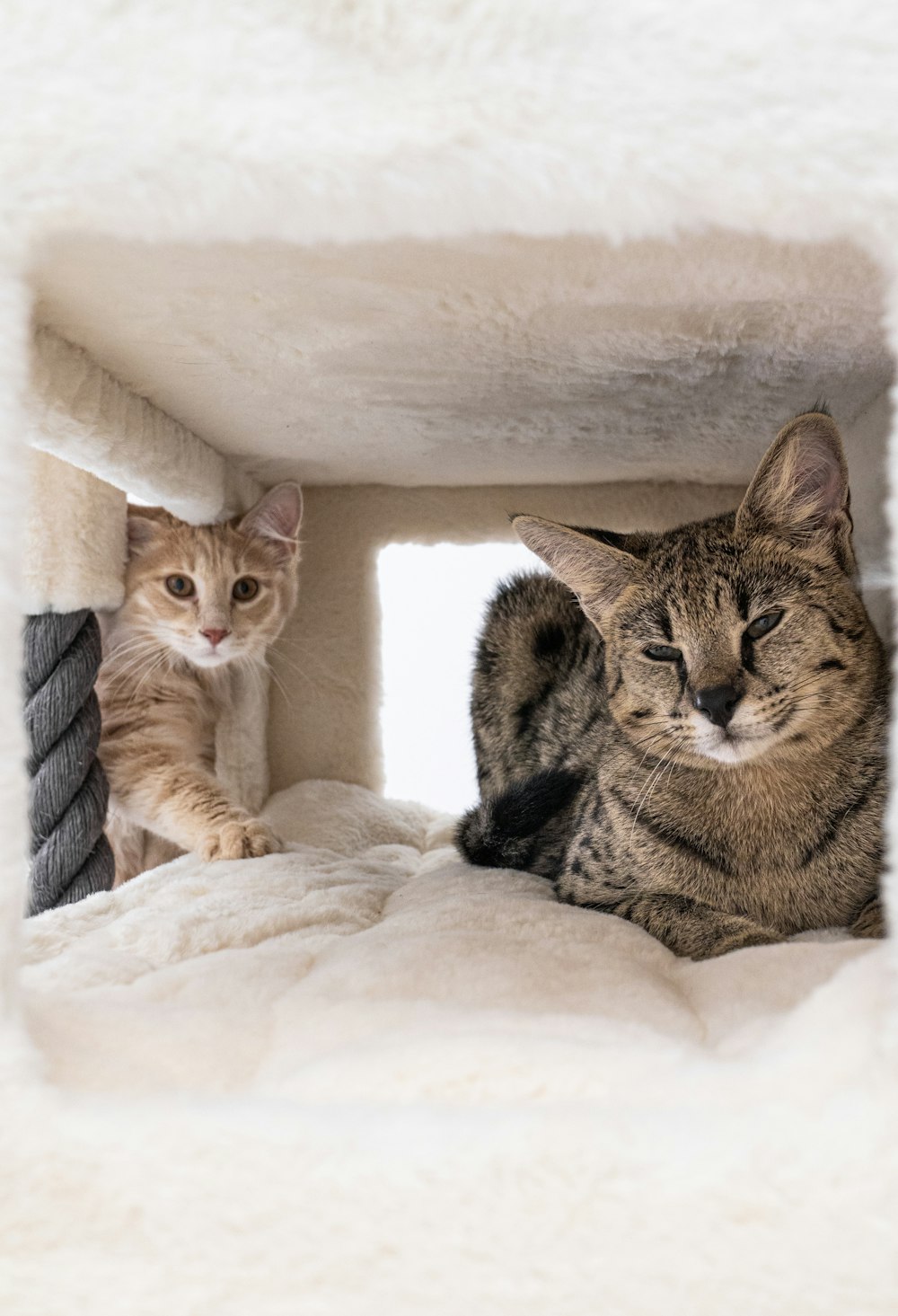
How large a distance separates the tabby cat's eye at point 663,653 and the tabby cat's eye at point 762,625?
0.28 feet

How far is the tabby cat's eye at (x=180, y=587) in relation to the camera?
169cm

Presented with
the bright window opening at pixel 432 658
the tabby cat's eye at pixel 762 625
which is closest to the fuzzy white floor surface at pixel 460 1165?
the tabby cat's eye at pixel 762 625

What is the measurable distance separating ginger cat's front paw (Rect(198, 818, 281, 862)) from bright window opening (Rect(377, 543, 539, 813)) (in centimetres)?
60

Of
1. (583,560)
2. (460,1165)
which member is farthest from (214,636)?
(460,1165)

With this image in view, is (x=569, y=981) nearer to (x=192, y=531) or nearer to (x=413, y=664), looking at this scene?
(x=192, y=531)

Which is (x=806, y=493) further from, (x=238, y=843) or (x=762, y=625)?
(x=238, y=843)

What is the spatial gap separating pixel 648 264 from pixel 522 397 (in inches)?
17.7

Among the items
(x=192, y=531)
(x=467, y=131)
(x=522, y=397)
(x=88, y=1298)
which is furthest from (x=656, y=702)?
(x=192, y=531)

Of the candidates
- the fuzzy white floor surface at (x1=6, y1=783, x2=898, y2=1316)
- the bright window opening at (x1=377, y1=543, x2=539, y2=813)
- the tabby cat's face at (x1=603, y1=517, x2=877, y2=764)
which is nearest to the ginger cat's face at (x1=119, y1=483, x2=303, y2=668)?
the bright window opening at (x1=377, y1=543, x2=539, y2=813)

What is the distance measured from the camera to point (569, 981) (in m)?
0.81

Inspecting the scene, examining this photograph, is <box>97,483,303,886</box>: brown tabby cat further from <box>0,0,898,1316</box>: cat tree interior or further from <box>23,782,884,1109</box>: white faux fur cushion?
<box>0,0,898,1316</box>: cat tree interior

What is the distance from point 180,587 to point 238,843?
0.50 metres

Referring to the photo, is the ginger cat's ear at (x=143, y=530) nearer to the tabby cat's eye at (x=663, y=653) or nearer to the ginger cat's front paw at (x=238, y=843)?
the ginger cat's front paw at (x=238, y=843)

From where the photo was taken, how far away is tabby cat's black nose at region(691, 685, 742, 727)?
1.02 m
